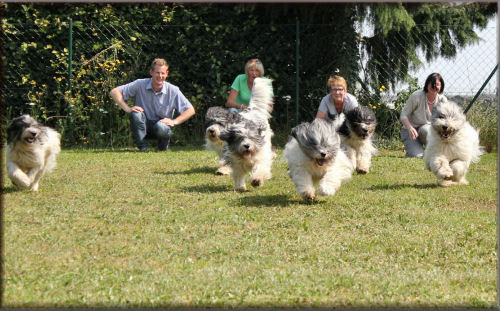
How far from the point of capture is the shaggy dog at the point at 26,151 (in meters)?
5.89

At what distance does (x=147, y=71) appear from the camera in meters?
10.8

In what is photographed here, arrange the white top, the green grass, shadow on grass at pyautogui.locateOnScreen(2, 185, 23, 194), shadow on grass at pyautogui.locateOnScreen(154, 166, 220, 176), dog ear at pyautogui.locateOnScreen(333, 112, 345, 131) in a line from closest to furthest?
the green grass → shadow on grass at pyautogui.locateOnScreen(2, 185, 23, 194) → dog ear at pyautogui.locateOnScreen(333, 112, 345, 131) → shadow on grass at pyautogui.locateOnScreen(154, 166, 220, 176) → the white top

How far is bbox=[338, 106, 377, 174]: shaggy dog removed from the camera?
7.48 metres

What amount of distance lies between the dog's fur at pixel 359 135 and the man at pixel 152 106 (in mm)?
2904

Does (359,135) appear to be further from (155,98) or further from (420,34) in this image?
(420,34)

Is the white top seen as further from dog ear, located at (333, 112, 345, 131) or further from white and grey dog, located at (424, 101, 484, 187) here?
white and grey dog, located at (424, 101, 484, 187)

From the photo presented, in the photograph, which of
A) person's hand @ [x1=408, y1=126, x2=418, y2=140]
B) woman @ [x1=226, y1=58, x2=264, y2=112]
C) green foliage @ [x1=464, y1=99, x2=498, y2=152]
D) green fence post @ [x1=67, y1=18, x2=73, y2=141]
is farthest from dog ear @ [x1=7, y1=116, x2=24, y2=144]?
green foliage @ [x1=464, y1=99, x2=498, y2=152]

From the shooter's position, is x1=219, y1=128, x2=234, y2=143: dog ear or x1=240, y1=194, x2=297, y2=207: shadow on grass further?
x1=219, y1=128, x2=234, y2=143: dog ear

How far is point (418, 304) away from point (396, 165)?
200 inches

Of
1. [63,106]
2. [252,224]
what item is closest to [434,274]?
[252,224]

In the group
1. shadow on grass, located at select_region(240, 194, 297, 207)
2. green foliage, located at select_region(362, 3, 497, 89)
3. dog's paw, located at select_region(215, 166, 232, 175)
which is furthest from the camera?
green foliage, located at select_region(362, 3, 497, 89)

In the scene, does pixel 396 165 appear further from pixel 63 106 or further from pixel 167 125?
pixel 63 106

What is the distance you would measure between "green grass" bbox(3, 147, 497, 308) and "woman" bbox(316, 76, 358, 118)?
4.00ft

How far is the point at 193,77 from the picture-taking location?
11.0 metres
